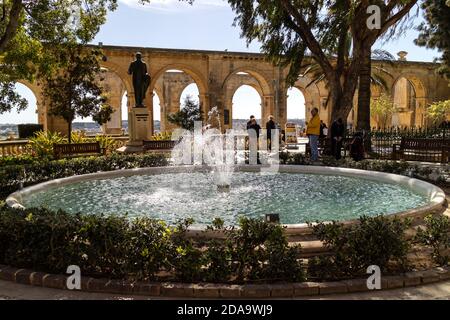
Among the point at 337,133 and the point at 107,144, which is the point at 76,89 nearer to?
the point at 107,144

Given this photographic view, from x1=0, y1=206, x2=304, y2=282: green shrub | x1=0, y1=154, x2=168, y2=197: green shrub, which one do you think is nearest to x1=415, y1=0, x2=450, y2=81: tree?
x1=0, y1=154, x2=168, y2=197: green shrub

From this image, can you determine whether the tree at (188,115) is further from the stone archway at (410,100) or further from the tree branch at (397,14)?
the stone archway at (410,100)

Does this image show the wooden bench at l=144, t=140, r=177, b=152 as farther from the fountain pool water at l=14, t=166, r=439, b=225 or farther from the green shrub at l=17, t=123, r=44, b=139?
the green shrub at l=17, t=123, r=44, b=139

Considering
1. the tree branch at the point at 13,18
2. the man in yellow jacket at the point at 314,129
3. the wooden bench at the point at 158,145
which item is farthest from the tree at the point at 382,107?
the tree branch at the point at 13,18

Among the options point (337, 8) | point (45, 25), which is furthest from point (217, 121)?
point (45, 25)

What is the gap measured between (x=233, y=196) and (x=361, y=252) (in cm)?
400

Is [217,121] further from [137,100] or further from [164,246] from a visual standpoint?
[164,246]

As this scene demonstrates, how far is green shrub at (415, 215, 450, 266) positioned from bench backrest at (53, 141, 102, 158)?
442 inches

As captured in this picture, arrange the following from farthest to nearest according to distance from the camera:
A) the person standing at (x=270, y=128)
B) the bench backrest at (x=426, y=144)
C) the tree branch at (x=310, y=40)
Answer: the person standing at (x=270, y=128)
the tree branch at (x=310, y=40)
the bench backrest at (x=426, y=144)

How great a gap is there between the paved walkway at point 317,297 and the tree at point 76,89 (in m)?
12.6

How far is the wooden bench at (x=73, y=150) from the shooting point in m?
12.7

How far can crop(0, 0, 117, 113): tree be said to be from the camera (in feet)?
38.0

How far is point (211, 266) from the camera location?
12.4ft
